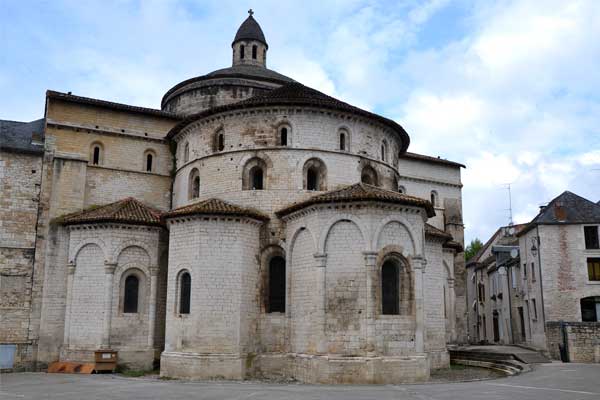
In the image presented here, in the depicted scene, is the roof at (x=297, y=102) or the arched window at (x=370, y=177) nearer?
the roof at (x=297, y=102)

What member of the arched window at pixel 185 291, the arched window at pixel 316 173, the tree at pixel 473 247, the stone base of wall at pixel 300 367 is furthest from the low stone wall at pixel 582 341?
the tree at pixel 473 247

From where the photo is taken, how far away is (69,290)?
23125 millimetres

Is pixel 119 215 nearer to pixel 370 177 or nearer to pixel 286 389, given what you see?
pixel 370 177

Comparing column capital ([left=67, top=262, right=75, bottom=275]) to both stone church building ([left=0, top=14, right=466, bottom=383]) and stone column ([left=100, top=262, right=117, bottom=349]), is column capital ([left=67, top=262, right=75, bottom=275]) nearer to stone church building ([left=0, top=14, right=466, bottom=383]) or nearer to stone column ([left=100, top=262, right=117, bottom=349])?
stone church building ([left=0, top=14, right=466, bottom=383])

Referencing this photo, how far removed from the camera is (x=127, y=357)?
2228 cm

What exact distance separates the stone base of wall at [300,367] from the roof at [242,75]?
1609 centimetres

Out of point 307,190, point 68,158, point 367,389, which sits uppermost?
point 68,158

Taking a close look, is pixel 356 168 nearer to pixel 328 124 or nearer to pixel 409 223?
pixel 328 124

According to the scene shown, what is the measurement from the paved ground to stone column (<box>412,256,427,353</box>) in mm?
1561

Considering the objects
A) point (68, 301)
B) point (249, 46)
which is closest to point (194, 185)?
point (68, 301)

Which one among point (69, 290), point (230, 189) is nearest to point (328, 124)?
point (230, 189)

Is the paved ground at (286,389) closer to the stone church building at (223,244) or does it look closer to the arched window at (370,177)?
the stone church building at (223,244)

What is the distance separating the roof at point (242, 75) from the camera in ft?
102

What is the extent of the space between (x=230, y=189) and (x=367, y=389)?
9722 millimetres
